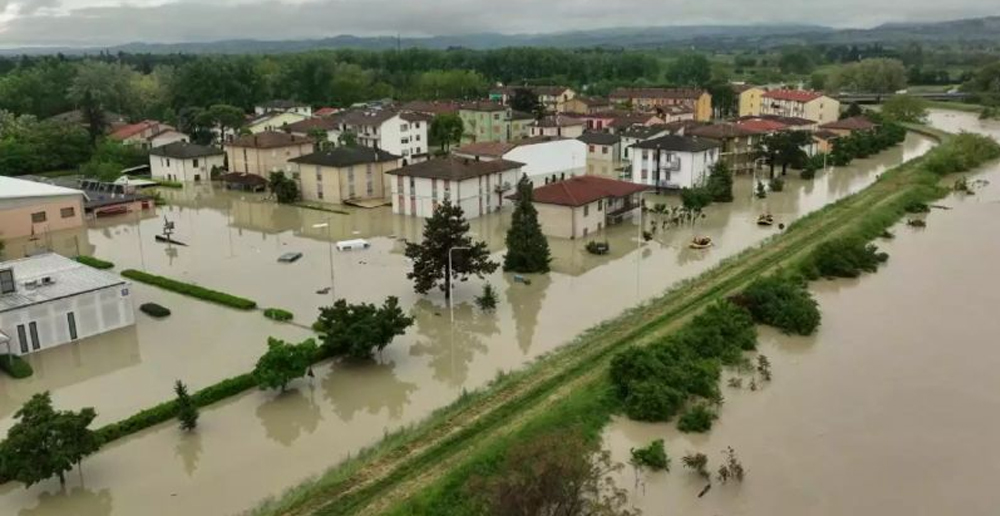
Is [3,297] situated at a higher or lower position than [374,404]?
higher

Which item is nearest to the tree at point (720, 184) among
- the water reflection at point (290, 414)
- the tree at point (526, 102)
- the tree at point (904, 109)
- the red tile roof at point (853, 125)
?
the red tile roof at point (853, 125)

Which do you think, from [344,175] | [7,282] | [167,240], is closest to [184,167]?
[344,175]

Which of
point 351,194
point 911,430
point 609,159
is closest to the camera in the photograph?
point 911,430

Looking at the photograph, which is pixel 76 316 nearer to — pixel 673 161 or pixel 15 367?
pixel 15 367

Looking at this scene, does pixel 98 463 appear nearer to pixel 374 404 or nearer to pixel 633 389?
pixel 374 404

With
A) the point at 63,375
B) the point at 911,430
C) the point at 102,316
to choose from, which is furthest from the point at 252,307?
the point at 911,430

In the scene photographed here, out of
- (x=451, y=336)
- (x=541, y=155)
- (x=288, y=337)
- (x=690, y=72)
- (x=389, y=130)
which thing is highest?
(x=690, y=72)
